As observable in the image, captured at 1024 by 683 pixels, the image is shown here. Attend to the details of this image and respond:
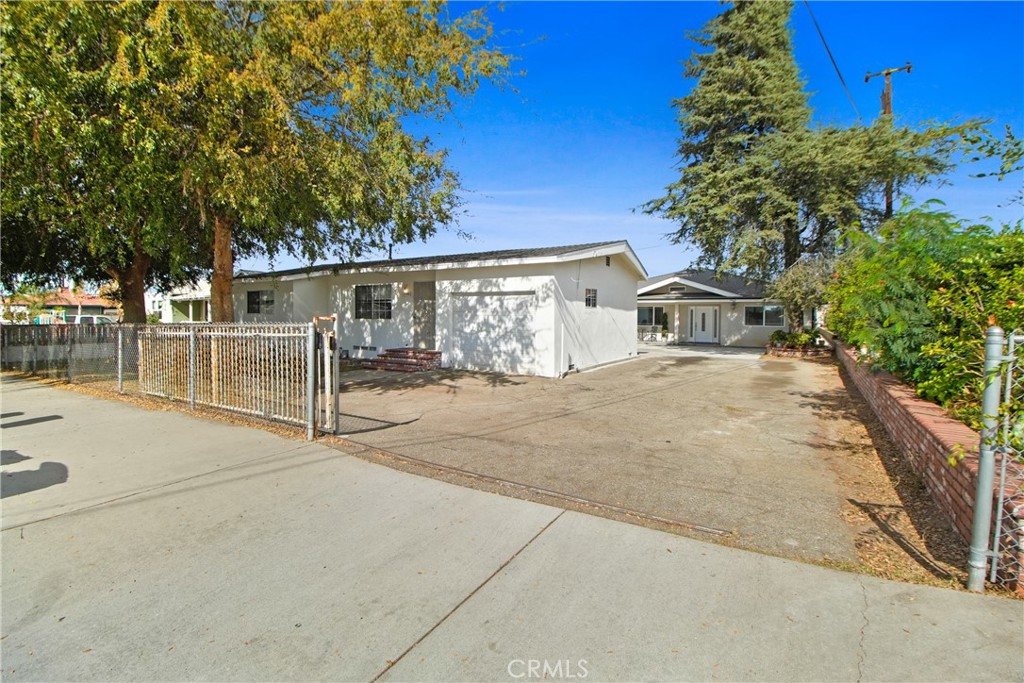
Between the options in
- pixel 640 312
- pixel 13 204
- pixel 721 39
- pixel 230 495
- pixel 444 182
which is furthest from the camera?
pixel 640 312

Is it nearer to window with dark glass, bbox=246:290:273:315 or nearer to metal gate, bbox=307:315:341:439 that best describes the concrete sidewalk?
metal gate, bbox=307:315:341:439

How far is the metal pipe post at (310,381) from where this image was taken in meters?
6.19

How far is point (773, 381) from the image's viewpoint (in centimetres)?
1222

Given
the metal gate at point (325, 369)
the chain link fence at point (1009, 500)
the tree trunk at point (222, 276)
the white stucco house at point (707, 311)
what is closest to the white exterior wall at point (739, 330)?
the white stucco house at point (707, 311)

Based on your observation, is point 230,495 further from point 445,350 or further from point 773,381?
point 773,381

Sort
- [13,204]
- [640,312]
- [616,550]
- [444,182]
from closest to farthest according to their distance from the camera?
[616,550] < [13,204] < [444,182] < [640,312]

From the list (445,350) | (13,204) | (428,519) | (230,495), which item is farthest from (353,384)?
(428,519)

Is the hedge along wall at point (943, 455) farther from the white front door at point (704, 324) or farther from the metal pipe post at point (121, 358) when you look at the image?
the white front door at point (704, 324)

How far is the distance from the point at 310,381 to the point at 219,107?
470 cm

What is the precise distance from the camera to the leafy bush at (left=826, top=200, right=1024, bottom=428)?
4.47m

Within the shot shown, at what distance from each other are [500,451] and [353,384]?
6990 millimetres

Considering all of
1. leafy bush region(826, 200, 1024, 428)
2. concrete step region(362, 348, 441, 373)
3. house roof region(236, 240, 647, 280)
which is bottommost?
concrete step region(362, 348, 441, 373)

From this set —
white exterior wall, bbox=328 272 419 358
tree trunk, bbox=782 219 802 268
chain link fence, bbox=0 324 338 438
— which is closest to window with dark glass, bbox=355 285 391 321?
white exterior wall, bbox=328 272 419 358
